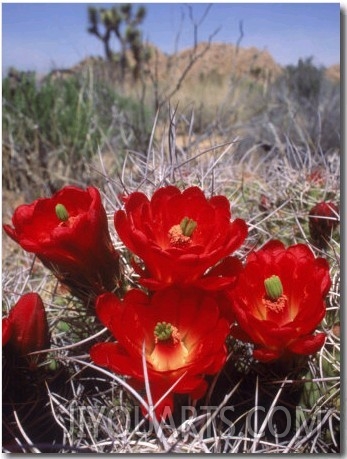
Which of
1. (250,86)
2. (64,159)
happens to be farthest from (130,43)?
(250,86)

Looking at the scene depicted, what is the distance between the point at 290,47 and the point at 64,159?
1183 millimetres

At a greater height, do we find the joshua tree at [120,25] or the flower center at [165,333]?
the joshua tree at [120,25]

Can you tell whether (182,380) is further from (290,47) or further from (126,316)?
(290,47)

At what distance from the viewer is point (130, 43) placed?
6.68 feet

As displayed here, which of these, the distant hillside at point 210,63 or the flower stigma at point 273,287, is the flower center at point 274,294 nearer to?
the flower stigma at point 273,287

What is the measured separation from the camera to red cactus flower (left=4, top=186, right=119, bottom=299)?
2.54ft

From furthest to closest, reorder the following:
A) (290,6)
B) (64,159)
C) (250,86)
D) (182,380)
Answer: (250,86) < (64,159) < (290,6) < (182,380)

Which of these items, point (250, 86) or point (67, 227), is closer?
point (67, 227)

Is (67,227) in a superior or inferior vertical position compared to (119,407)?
superior

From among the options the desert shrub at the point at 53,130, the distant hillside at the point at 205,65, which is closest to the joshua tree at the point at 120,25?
the distant hillside at the point at 205,65

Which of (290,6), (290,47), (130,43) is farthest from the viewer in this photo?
(130,43)

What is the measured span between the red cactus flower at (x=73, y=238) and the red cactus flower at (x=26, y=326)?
0.17ft

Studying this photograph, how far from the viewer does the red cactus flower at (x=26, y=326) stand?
0.80 meters

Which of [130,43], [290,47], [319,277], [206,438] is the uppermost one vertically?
[130,43]
